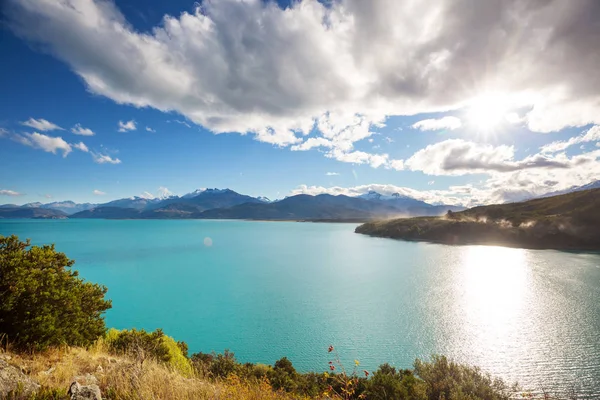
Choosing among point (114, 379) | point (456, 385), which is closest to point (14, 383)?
point (114, 379)

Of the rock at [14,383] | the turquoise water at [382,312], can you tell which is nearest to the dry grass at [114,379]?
the rock at [14,383]

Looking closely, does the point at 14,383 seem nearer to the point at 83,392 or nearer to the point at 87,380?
the point at 87,380

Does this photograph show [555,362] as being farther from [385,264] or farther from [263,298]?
[385,264]

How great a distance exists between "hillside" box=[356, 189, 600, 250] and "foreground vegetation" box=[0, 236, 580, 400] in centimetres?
14112

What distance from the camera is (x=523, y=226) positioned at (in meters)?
133

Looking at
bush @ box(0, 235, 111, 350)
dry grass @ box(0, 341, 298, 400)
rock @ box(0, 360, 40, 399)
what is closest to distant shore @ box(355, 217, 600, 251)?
dry grass @ box(0, 341, 298, 400)

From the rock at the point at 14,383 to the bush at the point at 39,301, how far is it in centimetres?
370

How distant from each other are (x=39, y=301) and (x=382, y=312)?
39.3 metres

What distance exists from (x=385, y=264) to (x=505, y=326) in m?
46.5

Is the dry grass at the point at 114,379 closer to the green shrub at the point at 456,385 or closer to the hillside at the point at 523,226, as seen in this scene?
the green shrub at the point at 456,385

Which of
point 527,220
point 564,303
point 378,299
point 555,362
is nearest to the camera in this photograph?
point 555,362

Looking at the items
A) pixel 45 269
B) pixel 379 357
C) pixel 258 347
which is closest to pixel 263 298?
pixel 258 347

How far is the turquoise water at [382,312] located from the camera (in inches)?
1106

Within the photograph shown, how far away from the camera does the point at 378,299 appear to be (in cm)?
4734
